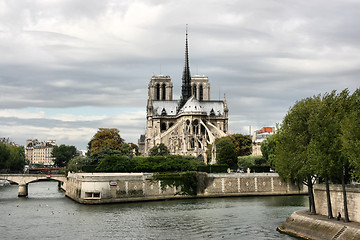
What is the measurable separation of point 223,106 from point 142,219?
95.1 m

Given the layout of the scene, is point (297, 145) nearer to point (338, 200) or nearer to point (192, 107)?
point (338, 200)

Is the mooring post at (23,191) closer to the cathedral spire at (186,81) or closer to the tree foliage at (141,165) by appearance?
the tree foliage at (141,165)

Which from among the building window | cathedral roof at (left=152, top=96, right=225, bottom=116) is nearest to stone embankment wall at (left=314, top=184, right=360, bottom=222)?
the building window

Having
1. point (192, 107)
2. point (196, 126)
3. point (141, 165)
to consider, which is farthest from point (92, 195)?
point (192, 107)

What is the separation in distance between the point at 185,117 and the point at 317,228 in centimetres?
9213

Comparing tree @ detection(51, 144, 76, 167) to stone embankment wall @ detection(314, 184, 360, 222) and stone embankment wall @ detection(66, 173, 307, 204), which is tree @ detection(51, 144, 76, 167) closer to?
stone embankment wall @ detection(66, 173, 307, 204)

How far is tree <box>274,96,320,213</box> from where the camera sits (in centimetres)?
4034

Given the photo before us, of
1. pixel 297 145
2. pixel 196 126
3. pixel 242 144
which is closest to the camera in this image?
pixel 297 145

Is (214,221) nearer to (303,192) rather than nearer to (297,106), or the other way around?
(297,106)

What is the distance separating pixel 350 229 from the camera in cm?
3144

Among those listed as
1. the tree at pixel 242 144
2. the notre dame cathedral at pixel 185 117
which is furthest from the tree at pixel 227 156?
the notre dame cathedral at pixel 185 117

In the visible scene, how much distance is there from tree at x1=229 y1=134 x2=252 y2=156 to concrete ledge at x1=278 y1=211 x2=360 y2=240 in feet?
204

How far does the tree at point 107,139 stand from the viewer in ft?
344

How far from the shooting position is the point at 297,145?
41.1m
